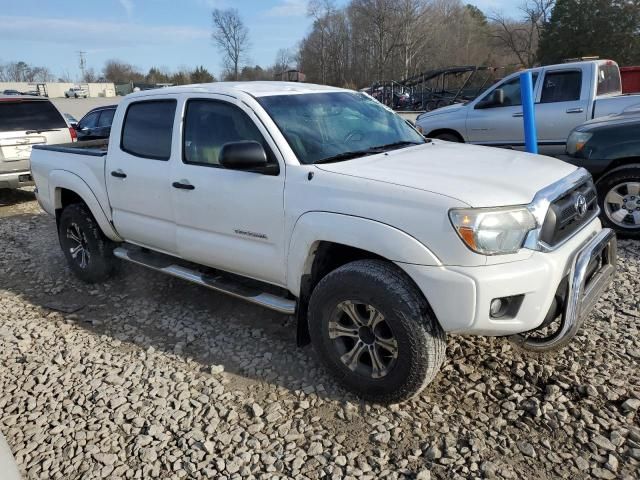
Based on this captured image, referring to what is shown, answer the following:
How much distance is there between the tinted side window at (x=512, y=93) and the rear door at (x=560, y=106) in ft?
Result: 1.35

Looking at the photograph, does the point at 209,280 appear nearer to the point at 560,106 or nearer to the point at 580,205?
the point at 580,205

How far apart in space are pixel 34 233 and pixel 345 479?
6.47 meters

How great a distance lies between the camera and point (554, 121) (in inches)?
314

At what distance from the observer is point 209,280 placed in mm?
3918

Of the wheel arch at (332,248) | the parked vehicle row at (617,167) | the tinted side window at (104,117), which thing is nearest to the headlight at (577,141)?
the parked vehicle row at (617,167)

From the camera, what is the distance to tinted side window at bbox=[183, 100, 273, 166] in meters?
3.60

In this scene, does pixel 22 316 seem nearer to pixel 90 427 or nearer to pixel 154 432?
pixel 90 427

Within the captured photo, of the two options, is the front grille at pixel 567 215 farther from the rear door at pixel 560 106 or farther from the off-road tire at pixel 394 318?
the rear door at pixel 560 106

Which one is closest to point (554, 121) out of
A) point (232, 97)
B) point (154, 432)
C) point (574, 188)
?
point (574, 188)

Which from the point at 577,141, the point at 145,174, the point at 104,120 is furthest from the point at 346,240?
the point at 104,120

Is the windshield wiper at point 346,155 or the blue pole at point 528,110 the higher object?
the blue pole at point 528,110

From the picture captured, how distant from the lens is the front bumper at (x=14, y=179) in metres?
8.62

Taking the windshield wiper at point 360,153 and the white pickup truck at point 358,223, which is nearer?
the white pickup truck at point 358,223

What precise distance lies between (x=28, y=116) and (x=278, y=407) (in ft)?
27.0
